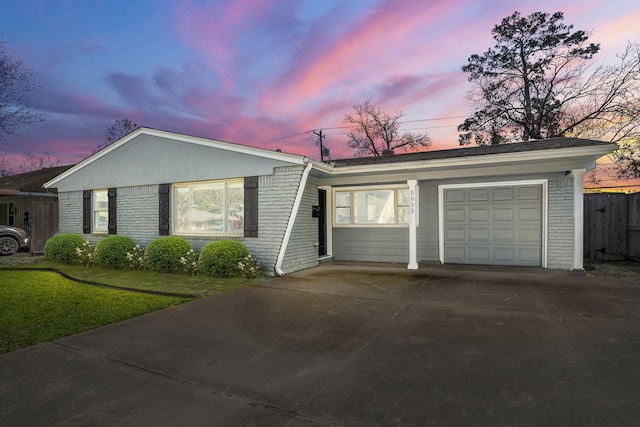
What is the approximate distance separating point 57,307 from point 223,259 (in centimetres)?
305

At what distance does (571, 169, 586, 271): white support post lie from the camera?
24.4 ft

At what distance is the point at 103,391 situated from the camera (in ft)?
8.64

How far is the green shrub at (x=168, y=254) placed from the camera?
8219 millimetres

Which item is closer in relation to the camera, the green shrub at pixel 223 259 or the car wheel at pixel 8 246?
the green shrub at pixel 223 259

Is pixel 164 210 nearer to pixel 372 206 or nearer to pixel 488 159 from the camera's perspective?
pixel 372 206

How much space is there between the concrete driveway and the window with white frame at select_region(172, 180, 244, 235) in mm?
3622

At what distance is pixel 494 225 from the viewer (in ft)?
28.1

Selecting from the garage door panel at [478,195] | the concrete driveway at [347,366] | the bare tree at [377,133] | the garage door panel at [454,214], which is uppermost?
the bare tree at [377,133]

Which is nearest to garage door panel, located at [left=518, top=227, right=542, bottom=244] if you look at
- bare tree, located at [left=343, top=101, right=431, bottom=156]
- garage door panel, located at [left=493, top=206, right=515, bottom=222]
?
garage door panel, located at [left=493, top=206, right=515, bottom=222]

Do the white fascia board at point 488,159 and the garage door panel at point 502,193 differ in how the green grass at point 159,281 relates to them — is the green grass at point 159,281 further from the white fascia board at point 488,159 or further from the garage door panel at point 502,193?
the garage door panel at point 502,193

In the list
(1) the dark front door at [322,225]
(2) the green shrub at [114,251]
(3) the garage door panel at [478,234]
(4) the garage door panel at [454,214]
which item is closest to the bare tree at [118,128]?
(2) the green shrub at [114,251]

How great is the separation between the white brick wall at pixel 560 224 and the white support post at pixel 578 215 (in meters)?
0.15

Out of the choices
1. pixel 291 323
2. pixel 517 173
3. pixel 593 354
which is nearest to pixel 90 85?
pixel 291 323

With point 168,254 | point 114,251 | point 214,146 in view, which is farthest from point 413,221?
point 114,251
